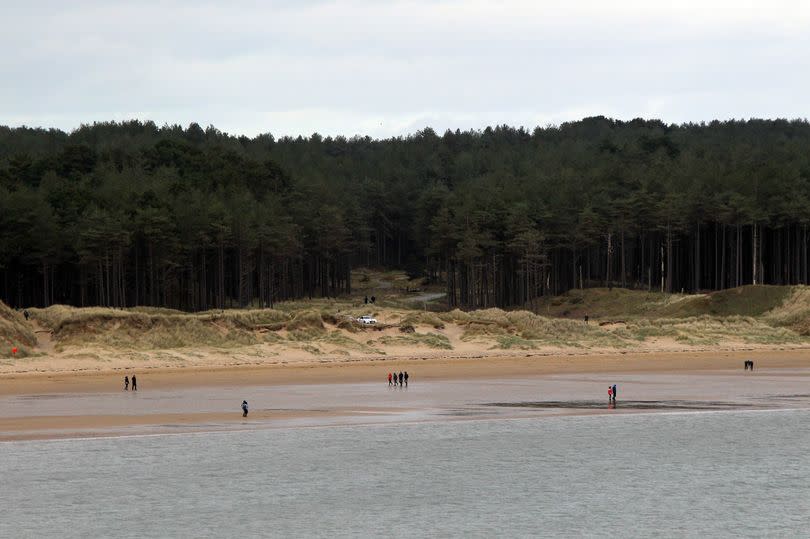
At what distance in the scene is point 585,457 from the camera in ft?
135

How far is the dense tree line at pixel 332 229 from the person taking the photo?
104 metres

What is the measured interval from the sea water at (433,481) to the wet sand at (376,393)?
1893mm

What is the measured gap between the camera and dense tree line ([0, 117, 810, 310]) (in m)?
104

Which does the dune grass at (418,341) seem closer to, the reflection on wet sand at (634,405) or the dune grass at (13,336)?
the dune grass at (13,336)

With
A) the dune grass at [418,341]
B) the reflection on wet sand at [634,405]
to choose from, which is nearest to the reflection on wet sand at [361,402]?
the reflection on wet sand at [634,405]

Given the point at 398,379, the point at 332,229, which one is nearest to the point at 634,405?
the point at 398,379

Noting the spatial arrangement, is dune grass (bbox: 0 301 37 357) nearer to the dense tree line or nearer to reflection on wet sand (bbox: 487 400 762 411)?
reflection on wet sand (bbox: 487 400 762 411)

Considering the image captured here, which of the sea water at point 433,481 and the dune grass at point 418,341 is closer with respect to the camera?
the sea water at point 433,481

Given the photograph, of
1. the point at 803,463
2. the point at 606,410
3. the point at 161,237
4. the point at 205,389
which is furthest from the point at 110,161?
the point at 803,463

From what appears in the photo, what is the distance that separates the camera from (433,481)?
121 ft

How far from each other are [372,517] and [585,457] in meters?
11.8

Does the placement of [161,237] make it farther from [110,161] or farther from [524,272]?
[110,161]

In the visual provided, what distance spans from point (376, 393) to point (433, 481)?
18.1 m

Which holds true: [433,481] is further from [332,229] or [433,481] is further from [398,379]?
[332,229]
